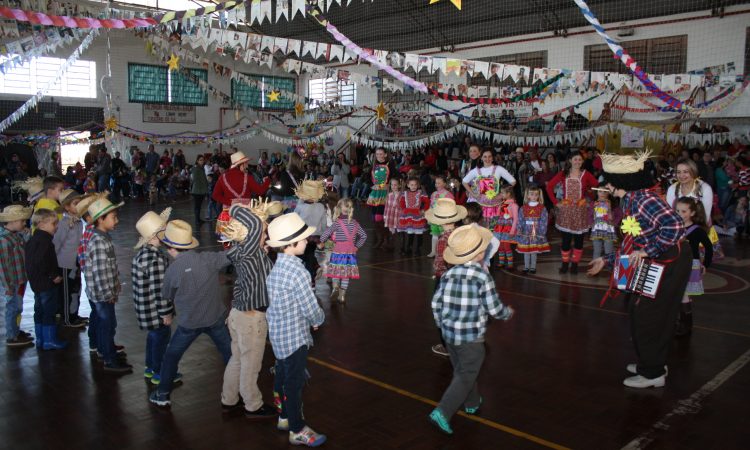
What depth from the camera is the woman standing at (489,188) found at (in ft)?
31.2

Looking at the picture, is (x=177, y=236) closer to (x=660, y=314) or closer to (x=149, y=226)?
(x=149, y=226)

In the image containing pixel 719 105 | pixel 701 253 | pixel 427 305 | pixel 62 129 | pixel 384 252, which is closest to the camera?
pixel 701 253

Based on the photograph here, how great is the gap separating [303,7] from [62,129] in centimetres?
1921

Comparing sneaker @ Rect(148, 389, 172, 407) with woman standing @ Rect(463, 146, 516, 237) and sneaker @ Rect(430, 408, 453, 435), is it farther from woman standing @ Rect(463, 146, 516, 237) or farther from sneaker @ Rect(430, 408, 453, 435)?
woman standing @ Rect(463, 146, 516, 237)

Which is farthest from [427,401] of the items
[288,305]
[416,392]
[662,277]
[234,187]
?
[234,187]

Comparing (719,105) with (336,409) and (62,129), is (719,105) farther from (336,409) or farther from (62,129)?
(62,129)

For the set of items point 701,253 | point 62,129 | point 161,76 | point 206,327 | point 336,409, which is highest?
point 161,76

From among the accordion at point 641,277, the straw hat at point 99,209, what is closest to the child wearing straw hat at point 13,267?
the straw hat at point 99,209

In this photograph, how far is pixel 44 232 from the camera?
5.61m

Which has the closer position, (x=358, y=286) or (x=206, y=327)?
(x=206, y=327)

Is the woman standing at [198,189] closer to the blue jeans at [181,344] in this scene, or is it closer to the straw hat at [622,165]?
the blue jeans at [181,344]

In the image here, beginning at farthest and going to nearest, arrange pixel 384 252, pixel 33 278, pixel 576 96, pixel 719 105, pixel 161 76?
pixel 161 76, pixel 576 96, pixel 719 105, pixel 384 252, pixel 33 278

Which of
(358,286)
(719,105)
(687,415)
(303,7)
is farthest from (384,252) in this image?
(719,105)

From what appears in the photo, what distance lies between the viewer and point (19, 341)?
6.04 m
